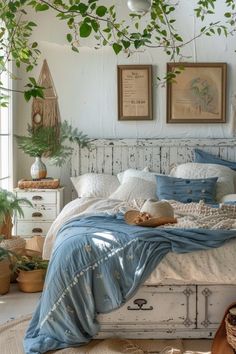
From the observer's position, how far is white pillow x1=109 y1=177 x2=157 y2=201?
4.07m

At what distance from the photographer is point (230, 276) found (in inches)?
97.5

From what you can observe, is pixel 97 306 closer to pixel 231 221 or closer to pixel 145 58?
pixel 231 221

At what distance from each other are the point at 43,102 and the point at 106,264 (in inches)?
108

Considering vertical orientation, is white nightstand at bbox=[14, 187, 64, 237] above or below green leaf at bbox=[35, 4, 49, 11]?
below

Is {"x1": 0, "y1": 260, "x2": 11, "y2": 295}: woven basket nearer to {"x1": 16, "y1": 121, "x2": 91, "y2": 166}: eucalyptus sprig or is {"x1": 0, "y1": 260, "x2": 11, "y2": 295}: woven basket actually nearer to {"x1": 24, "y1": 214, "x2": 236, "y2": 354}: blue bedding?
{"x1": 24, "y1": 214, "x2": 236, "y2": 354}: blue bedding

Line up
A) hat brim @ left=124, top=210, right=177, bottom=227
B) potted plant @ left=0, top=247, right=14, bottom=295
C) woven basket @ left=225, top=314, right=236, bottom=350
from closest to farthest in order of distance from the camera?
1. woven basket @ left=225, top=314, right=236, bottom=350
2. hat brim @ left=124, top=210, right=177, bottom=227
3. potted plant @ left=0, top=247, right=14, bottom=295

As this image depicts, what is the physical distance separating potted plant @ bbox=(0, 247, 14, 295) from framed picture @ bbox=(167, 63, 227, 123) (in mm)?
2312

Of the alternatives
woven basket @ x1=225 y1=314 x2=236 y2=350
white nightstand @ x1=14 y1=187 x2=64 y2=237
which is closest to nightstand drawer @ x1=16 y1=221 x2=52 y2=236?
white nightstand @ x1=14 y1=187 x2=64 y2=237

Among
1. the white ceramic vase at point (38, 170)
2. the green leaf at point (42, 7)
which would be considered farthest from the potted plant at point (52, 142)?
the green leaf at point (42, 7)

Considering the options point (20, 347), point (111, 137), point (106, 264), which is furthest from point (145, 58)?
point (20, 347)

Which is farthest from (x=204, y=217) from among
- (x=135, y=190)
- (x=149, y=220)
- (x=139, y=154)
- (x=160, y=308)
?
(x=139, y=154)

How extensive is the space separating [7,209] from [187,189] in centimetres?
155

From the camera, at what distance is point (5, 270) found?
3.54 meters

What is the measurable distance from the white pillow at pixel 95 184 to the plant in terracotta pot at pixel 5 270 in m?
1.06
